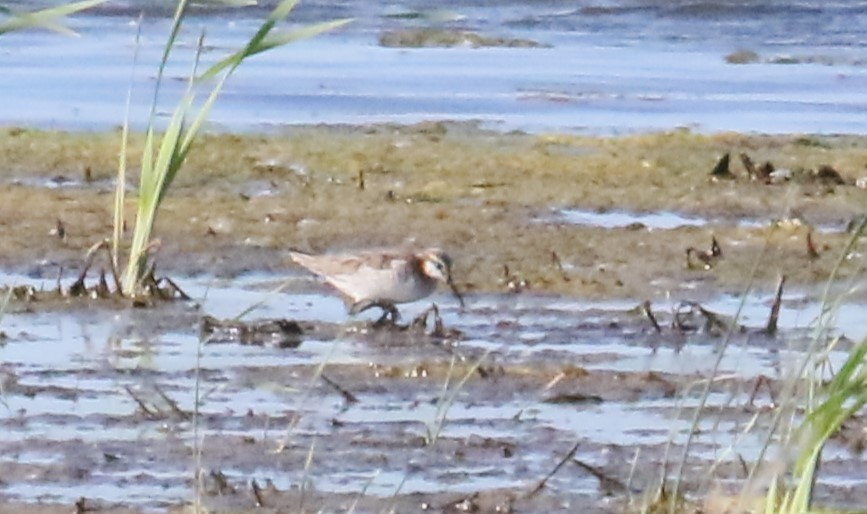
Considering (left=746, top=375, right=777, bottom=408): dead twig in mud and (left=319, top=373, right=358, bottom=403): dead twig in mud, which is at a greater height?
(left=746, top=375, right=777, bottom=408): dead twig in mud

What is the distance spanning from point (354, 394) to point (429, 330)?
3.32 feet

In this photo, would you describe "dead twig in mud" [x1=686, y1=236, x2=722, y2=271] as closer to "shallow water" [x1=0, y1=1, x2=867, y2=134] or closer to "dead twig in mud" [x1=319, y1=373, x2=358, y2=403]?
"dead twig in mud" [x1=319, y1=373, x2=358, y2=403]

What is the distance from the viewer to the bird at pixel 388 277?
8328 millimetres

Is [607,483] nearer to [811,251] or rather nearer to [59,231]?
[811,251]

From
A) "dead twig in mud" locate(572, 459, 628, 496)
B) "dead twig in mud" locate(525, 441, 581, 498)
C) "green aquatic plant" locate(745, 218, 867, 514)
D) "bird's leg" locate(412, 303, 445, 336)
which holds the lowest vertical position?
"bird's leg" locate(412, 303, 445, 336)

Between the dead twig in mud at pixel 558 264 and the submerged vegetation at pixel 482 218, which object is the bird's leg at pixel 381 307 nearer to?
the submerged vegetation at pixel 482 218

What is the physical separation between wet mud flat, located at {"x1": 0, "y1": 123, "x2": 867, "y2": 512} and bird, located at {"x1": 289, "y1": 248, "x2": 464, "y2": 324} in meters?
0.11

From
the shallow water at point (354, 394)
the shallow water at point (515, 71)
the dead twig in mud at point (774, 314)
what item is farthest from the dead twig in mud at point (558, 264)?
the shallow water at point (515, 71)

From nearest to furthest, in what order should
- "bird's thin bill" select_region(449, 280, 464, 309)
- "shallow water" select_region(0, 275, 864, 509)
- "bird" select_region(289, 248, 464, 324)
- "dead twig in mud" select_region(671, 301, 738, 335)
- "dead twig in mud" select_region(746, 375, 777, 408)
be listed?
"shallow water" select_region(0, 275, 864, 509)
"dead twig in mud" select_region(746, 375, 777, 408)
"dead twig in mud" select_region(671, 301, 738, 335)
"bird" select_region(289, 248, 464, 324)
"bird's thin bill" select_region(449, 280, 464, 309)

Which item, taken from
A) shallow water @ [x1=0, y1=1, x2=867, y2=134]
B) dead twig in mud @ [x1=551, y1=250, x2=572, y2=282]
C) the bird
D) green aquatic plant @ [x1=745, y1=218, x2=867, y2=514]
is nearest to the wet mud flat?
dead twig in mud @ [x1=551, y1=250, x2=572, y2=282]

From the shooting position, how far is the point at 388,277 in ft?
27.3

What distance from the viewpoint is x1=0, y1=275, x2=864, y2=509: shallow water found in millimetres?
6281

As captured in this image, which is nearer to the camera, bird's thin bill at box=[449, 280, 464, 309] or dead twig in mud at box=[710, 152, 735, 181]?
bird's thin bill at box=[449, 280, 464, 309]

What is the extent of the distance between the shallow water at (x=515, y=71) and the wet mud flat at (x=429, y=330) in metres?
1.34
